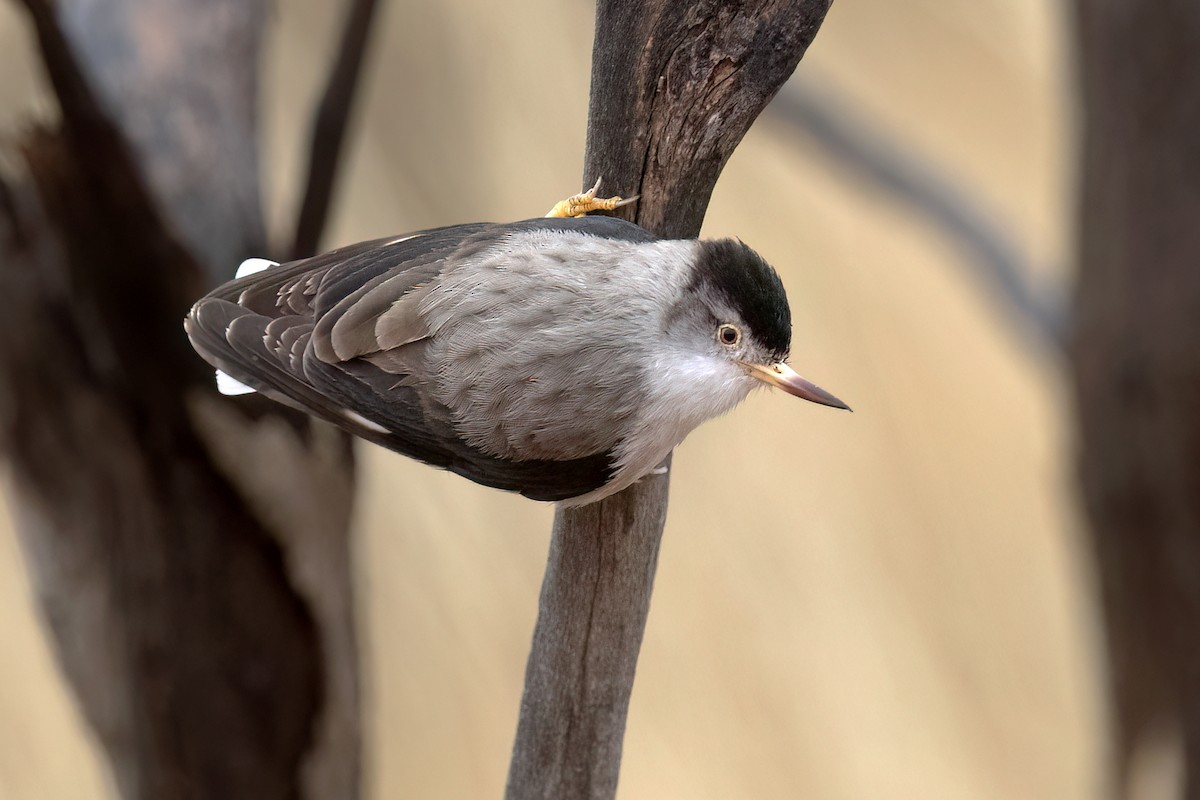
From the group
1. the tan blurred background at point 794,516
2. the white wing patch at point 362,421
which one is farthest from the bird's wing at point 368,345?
the tan blurred background at point 794,516

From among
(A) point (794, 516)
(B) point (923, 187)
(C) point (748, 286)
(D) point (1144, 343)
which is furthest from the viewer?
(A) point (794, 516)

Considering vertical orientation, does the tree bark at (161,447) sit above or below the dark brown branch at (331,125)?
below

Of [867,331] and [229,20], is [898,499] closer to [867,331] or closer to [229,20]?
[867,331]

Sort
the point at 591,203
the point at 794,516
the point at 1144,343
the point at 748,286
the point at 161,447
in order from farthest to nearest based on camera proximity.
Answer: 1. the point at 794,516
2. the point at 1144,343
3. the point at 161,447
4. the point at 591,203
5. the point at 748,286

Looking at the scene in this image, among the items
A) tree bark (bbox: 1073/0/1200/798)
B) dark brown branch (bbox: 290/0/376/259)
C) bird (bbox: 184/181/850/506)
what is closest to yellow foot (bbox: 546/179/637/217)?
bird (bbox: 184/181/850/506)

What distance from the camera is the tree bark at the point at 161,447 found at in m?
1.34

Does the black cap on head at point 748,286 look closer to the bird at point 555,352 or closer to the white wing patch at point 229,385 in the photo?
the bird at point 555,352

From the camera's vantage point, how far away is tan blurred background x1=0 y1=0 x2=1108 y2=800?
2.14 metres

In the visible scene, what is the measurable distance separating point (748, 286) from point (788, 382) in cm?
9

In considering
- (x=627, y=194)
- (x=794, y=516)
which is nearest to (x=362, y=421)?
(x=627, y=194)

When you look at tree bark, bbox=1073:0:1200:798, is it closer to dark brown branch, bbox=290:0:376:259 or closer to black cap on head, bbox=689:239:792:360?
black cap on head, bbox=689:239:792:360

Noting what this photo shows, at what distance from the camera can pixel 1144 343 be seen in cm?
149

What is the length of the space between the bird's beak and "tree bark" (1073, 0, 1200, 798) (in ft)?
2.80

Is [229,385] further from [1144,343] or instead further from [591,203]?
[1144,343]
